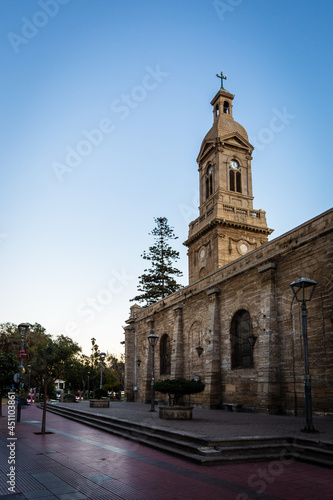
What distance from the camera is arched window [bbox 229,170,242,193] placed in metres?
34.7

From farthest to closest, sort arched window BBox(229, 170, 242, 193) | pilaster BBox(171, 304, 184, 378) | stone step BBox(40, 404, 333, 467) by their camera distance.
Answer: arched window BBox(229, 170, 242, 193)
pilaster BBox(171, 304, 184, 378)
stone step BBox(40, 404, 333, 467)

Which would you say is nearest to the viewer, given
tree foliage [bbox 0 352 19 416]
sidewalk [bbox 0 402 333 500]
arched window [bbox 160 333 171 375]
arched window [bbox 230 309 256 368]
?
sidewalk [bbox 0 402 333 500]

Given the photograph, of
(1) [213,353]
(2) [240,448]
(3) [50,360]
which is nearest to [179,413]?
(2) [240,448]

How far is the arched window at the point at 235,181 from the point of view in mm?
34656

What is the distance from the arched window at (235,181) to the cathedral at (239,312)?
0.10m

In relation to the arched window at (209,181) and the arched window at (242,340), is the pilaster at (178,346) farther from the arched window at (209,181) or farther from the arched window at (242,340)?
the arched window at (209,181)

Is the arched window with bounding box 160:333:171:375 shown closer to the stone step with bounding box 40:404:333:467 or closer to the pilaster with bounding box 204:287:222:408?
the pilaster with bounding box 204:287:222:408

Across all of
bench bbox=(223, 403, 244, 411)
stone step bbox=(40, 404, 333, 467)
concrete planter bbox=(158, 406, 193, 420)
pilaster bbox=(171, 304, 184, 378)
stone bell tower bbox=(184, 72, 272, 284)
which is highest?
stone bell tower bbox=(184, 72, 272, 284)

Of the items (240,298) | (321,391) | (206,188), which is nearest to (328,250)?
(321,391)

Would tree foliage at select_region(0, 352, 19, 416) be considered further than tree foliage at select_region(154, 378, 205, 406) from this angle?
Yes

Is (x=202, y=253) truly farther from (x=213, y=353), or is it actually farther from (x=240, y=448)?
(x=240, y=448)

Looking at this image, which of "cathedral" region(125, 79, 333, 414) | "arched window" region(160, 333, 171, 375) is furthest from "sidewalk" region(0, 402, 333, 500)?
"arched window" region(160, 333, 171, 375)

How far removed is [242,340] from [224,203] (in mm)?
15684

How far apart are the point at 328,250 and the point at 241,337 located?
7164 mm
